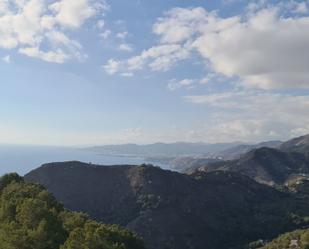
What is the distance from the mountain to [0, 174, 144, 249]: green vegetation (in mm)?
71189

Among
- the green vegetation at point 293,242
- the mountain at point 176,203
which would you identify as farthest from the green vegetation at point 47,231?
the mountain at point 176,203

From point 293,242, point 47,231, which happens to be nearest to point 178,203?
point 293,242

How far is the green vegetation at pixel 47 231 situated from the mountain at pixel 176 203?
71189 millimetres

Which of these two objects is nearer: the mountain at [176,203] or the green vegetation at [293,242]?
the green vegetation at [293,242]

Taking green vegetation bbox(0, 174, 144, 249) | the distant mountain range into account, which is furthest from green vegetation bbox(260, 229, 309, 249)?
green vegetation bbox(0, 174, 144, 249)

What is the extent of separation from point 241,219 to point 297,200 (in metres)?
41.2

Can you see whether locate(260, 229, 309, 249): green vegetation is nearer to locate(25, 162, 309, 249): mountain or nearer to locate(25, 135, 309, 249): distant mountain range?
locate(25, 135, 309, 249): distant mountain range

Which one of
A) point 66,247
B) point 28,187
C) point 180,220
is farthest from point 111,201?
point 66,247

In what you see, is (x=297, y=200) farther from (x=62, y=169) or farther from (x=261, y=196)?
(x=62, y=169)

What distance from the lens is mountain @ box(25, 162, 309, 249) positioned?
458 feet

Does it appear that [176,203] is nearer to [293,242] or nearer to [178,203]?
[178,203]

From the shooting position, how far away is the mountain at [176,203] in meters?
140

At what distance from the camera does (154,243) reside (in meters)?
130

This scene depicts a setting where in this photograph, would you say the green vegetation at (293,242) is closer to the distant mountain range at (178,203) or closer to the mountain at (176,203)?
the distant mountain range at (178,203)
